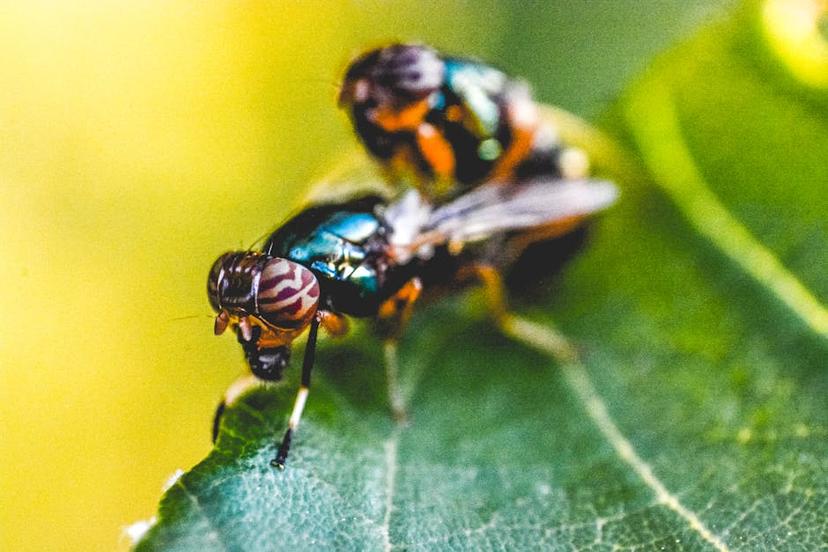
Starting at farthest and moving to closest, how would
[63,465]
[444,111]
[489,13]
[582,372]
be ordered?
[489,13], [63,465], [444,111], [582,372]

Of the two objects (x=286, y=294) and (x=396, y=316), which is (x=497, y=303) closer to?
(x=396, y=316)

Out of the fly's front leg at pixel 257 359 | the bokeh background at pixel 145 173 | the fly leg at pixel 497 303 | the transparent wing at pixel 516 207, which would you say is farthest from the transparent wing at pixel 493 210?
the bokeh background at pixel 145 173

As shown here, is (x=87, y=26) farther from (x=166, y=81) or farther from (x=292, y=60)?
(x=292, y=60)

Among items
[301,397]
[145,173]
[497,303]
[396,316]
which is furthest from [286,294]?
[145,173]

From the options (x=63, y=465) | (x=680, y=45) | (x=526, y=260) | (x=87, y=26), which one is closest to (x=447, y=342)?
(x=526, y=260)

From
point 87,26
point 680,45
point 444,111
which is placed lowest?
point 680,45

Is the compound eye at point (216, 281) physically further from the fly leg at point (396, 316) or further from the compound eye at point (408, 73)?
the compound eye at point (408, 73)
